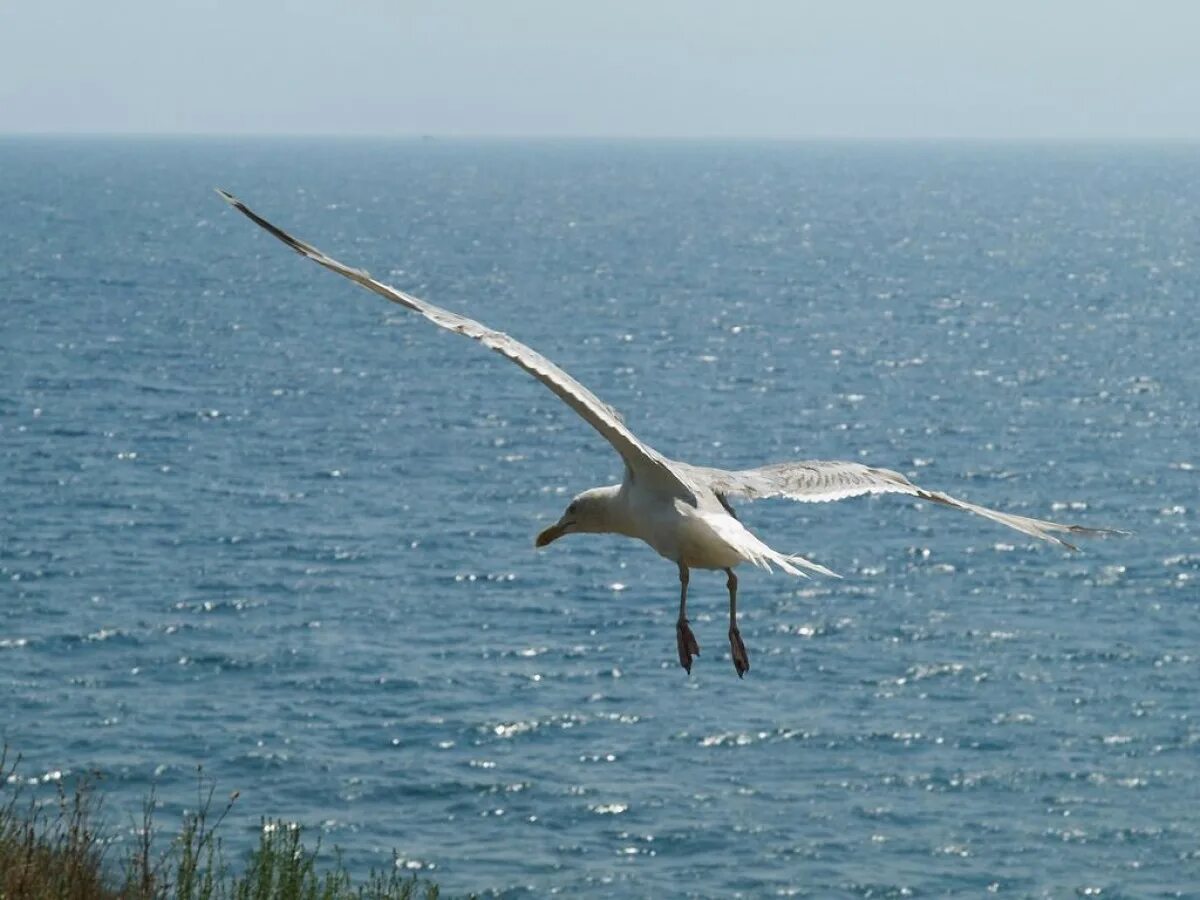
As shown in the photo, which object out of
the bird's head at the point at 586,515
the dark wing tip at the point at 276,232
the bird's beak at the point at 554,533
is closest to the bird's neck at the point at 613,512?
the bird's head at the point at 586,515

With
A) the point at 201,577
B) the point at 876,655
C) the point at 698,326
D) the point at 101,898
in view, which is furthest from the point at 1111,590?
the point at 698,326

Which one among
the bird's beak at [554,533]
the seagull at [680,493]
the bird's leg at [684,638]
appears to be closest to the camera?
the seagull at [680,493]

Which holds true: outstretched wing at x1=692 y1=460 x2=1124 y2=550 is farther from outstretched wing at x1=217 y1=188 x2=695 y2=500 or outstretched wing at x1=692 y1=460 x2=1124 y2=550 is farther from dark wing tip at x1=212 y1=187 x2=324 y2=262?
dark wing tip at x1=212 y1=187 x2=324 y2=262

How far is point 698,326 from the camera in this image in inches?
4304

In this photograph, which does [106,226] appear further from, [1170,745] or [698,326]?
[1170,745]

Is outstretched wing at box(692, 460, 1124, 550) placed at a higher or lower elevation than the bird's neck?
higher

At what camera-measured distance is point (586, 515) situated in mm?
12602

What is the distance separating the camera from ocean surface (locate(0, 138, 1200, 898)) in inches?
1436

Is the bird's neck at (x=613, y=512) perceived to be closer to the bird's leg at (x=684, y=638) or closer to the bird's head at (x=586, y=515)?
the bird's head at (x=586, y=515)

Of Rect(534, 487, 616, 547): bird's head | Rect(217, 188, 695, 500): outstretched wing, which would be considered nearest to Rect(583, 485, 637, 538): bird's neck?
Rect(534, 487, 616, 547): bird's head

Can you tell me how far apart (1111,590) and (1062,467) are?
1525cm

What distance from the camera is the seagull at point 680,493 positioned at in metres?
10.7

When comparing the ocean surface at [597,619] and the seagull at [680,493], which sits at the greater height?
the seagull at [680,493]

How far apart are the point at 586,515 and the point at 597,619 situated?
3690 centimetres
